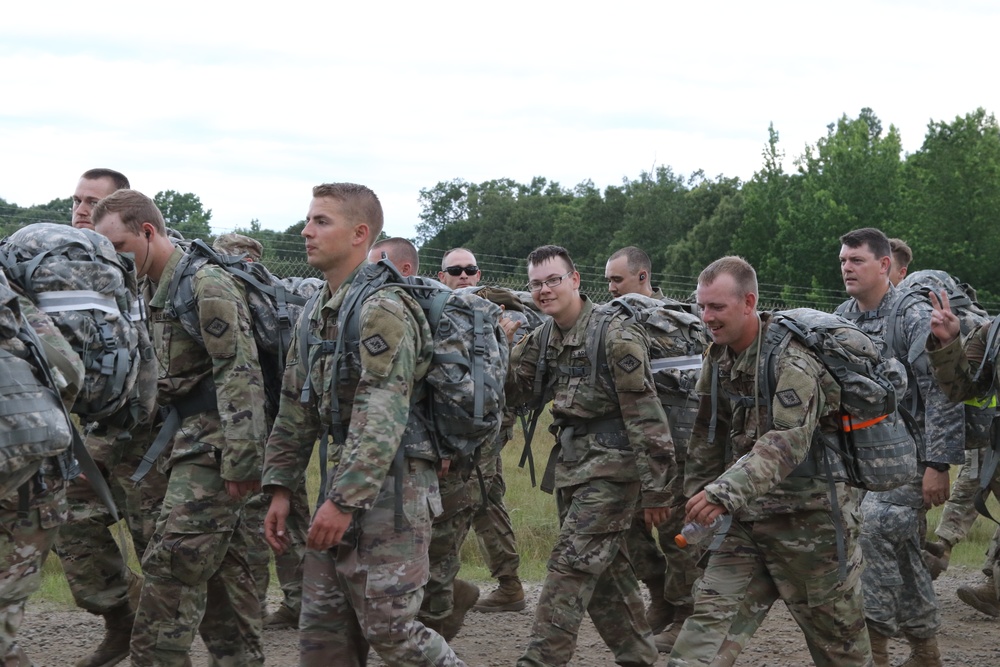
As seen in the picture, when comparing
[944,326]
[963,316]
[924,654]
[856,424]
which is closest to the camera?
[856,424]

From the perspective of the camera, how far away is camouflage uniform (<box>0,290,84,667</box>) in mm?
4191

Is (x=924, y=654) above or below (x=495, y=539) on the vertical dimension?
below

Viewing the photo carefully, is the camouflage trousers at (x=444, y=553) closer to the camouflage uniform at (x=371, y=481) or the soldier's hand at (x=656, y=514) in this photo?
the soldier's hand at (x=656, y=514)

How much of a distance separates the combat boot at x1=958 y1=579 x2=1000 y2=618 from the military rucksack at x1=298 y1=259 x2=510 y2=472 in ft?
15.5

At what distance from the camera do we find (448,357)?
462 centimetres

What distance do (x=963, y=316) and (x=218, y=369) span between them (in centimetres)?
486

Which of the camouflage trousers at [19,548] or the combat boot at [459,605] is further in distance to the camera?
the combat boot at [459,605]

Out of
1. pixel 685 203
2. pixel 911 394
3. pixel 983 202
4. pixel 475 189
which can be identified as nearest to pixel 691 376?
pixel 911 394

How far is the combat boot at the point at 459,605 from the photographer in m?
6.73

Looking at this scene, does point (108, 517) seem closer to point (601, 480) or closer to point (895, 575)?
point (601, 480)

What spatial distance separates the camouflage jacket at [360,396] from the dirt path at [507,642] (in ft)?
7.54

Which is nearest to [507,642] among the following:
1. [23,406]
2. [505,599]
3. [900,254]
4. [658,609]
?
[505,599]

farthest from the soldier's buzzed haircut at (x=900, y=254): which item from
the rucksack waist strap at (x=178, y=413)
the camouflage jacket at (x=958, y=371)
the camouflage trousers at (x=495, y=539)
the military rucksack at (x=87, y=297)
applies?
the military rucksack at (x=87, y=297)

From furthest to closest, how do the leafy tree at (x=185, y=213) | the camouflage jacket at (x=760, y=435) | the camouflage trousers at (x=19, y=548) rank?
1. the leafy tree at (x=185, y=213)
2. the camouflage jacket at (x=760, y=435)
3. the camouflage trousers at (x=19, y=548)
